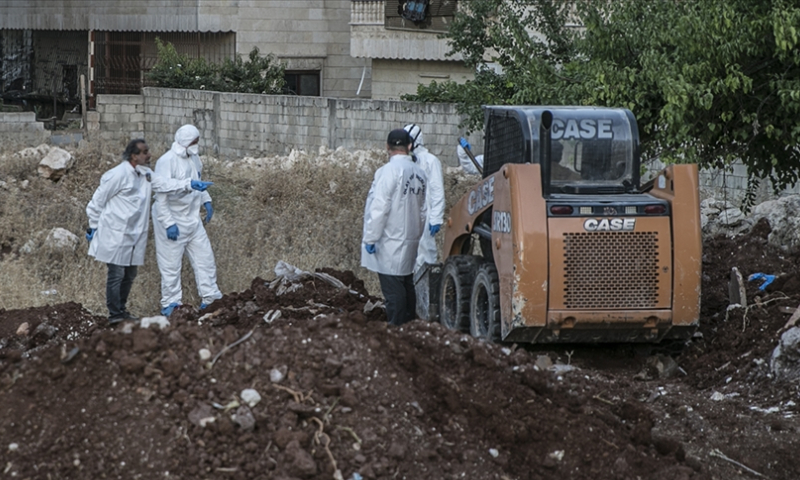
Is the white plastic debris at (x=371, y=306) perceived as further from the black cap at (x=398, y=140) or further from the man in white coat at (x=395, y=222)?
the black cap at (x=398, y=140)

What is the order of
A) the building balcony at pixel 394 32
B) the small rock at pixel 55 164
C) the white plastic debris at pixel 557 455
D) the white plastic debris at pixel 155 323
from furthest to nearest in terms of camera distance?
the building balcony at pixel 394 32
the small rock at pixel 55 164
the white plastic debris at pixel 155 323
the white plastic debris at pixel 557 455

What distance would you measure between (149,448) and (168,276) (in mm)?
5457

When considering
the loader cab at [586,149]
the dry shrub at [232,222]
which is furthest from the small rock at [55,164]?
Answer: the loader cab at [586,149]

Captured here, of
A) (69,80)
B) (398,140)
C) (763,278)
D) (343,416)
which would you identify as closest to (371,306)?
(398,140)

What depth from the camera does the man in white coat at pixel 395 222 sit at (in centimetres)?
885

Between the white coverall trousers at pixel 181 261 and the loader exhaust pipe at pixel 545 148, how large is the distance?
4.11 metres

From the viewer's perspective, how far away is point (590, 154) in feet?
26.4

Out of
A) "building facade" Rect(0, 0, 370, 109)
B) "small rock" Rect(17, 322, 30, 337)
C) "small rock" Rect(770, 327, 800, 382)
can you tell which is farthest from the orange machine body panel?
"building facade" Rect(0, 0, 370, 109)

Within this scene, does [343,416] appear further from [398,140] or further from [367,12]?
[367,12]

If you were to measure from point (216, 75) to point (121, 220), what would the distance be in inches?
601

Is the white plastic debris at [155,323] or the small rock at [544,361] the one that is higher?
the white plastic debris at [155,323]

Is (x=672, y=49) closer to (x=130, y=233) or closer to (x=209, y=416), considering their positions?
(x=130, y=233)

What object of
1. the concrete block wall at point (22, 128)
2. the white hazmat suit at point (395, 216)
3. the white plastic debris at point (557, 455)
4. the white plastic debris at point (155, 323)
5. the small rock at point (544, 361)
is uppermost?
the concrete block wall at point (22, 128)

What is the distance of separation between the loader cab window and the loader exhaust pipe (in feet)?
0.47
